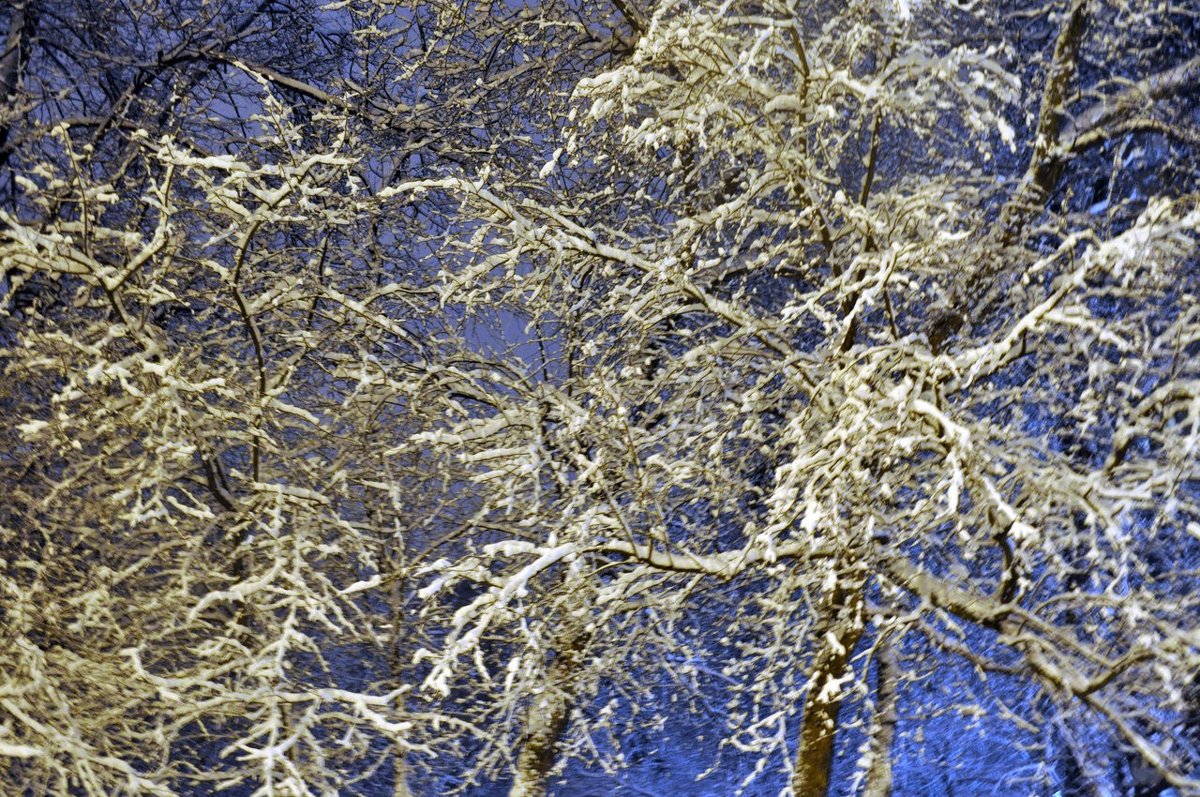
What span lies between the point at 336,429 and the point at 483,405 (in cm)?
110

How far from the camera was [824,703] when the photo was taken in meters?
6.44

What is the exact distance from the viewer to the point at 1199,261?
739 centimetres

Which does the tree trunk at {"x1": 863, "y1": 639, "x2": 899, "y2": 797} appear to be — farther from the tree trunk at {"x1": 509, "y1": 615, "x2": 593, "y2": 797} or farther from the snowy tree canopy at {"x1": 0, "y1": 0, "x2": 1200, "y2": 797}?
the tree trunk at {"x1": 509, "y1": 615, "x2": 593, "y2": 797}

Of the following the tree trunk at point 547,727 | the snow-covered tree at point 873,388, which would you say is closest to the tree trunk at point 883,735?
the snow-covered tree at point 873,388

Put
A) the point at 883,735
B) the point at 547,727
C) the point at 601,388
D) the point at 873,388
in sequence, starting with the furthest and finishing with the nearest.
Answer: the point at 547,727 < the point at 883,735 < the point at 601,388 < the point at 873,388

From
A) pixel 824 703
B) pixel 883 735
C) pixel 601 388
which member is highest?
pixel 601 388

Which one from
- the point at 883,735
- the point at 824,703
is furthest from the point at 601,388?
the point at 883,735

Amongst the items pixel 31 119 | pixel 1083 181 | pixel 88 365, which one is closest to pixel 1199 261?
pixel 1083 181

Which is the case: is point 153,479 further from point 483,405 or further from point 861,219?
point 861,219

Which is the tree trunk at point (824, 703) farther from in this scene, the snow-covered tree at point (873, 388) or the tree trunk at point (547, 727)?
the tree trunk at point (547, 727)

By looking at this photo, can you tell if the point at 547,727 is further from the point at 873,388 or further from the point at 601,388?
the point at 873,388

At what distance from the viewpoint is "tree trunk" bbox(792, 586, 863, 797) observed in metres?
6.01

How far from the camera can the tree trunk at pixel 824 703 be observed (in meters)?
6.01

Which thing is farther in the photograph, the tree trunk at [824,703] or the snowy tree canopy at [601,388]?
the tree trunk at [824,703]
